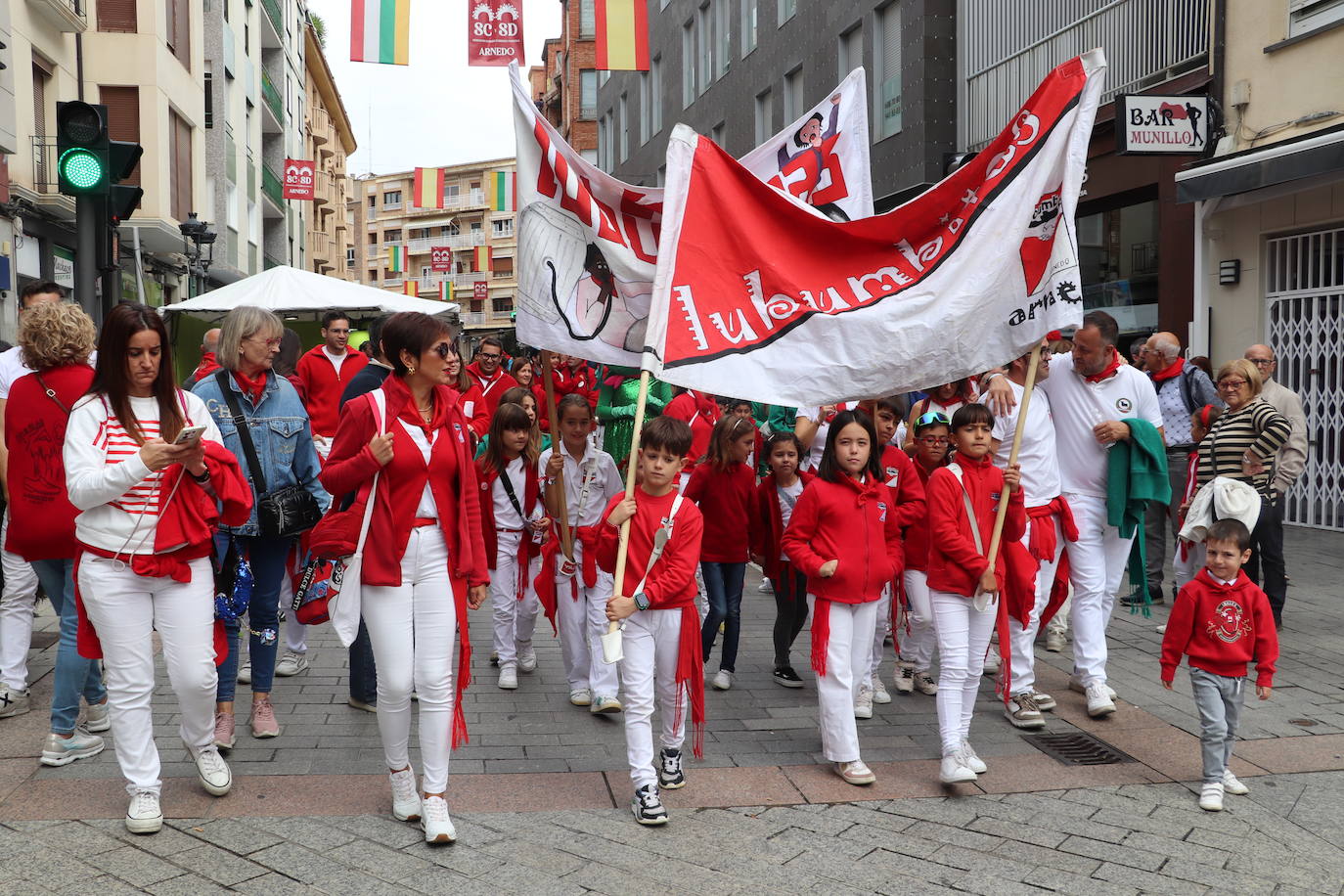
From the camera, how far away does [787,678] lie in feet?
22.7

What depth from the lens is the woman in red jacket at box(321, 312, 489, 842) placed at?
4422 millimetres

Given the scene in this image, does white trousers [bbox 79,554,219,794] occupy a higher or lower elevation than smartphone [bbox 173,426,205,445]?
lower

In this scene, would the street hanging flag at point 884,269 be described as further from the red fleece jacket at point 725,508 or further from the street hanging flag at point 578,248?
the red fleece jacket at point 725,508

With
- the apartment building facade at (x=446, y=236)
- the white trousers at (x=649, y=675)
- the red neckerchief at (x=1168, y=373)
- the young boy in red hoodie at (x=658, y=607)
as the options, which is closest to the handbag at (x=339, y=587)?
the young boy in red hoodie at (x=658, y=607)

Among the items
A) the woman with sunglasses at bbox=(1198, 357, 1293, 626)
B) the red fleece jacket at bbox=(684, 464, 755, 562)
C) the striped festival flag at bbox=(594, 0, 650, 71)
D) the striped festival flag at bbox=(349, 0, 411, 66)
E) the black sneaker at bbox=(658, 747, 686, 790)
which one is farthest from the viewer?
the striped festival flag at bbox=(594, 0, 650, 71)

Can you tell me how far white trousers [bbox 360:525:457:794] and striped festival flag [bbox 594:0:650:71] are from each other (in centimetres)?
1031

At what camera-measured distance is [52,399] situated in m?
4.95

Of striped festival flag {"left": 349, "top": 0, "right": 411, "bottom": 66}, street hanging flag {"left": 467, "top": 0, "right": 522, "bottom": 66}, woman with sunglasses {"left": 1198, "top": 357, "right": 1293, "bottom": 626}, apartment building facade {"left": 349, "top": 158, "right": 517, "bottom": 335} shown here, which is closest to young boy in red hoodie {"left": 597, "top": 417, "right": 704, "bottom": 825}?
woman with sunglasses {"left": 1198, "top": 357, "right": 1293, "bottom": 626}

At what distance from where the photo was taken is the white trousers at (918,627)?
6418 mm

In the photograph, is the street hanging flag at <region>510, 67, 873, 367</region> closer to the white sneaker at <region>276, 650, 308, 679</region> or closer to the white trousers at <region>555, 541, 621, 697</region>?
the white trousers at <region>555, 541, 621, 697</region>

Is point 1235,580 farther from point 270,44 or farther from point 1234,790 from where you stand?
point 270,44

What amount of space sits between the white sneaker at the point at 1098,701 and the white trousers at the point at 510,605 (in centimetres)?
303

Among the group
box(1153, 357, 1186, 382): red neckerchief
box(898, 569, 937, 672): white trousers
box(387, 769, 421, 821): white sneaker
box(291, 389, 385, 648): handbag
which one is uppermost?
box(1153, 357, 1186, 382): red neckerchief

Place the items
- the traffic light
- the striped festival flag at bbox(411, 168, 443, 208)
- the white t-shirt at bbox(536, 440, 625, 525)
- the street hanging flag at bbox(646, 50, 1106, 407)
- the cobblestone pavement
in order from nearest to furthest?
the cobblestone pavement < the street hanging flag at bbox(646, 50, 1106, 407) < the white t-shirt at bbox(536, 440, 625, 525) < the traffic light < the striped festival flag at bbox(411, 168, 443, 208)
